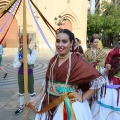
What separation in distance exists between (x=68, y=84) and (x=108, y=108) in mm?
1406

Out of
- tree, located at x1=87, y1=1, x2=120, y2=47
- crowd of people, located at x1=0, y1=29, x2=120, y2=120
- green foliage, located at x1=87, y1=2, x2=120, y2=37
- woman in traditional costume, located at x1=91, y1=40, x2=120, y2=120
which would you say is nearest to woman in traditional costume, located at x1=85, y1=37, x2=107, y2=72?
woman in traditional costume, located at x1=91, y1=40, x2=120, y2=120

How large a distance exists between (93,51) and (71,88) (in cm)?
240

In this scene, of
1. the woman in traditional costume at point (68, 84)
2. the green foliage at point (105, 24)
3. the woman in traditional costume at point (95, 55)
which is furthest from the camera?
the green foliage at point (105, 24)

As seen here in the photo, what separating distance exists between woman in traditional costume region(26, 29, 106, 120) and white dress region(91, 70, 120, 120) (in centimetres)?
112

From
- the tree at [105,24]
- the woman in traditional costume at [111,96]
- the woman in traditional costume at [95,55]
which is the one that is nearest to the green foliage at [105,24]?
the tree at [105,24]

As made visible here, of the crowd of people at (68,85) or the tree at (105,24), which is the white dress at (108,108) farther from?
the tree at (105,24)

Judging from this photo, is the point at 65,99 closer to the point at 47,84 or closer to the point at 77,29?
the point at 47,84

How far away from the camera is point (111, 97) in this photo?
338 cm

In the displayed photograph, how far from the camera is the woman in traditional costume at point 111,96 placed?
3344mm

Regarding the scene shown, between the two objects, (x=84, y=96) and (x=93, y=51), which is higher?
(x=93, y=51)

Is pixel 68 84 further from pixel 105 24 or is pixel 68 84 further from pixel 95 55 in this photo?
pixel 105 24

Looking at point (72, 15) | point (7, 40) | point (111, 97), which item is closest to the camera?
point (111, 97)

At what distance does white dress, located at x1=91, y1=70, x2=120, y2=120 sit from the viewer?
337 centimetres

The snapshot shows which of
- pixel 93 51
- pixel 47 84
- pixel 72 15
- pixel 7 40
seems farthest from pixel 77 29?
pixel 47 84
